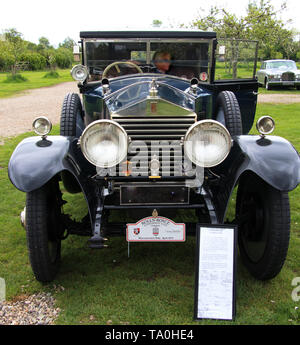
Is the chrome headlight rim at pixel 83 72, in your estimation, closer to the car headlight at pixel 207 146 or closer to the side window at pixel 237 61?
the side window at pixel 237 61

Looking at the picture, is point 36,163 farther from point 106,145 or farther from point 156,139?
point 156,139

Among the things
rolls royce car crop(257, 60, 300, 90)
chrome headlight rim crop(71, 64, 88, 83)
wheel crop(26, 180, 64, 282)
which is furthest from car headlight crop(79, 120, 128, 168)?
rolls royce car crop(257, 60, 300, 90)

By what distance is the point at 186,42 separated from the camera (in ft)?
13.6

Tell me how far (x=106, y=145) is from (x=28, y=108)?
38.6 ft

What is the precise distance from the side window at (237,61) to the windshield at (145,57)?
0.57 metres

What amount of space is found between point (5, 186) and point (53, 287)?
2.76m

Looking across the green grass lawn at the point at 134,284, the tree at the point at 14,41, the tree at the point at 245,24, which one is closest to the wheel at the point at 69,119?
the green grass lawn at the point at 134,284

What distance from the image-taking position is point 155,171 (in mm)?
2814

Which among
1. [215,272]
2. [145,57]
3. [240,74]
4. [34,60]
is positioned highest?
[145,57]

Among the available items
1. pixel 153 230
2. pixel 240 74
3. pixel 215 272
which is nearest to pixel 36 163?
pixel 153 230

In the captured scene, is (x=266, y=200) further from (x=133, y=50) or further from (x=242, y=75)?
(x=242, y=75)

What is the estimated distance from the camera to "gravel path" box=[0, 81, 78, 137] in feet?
31.9

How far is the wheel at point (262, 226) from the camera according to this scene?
2682 mm

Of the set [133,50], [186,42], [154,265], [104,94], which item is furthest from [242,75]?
[154,265]
